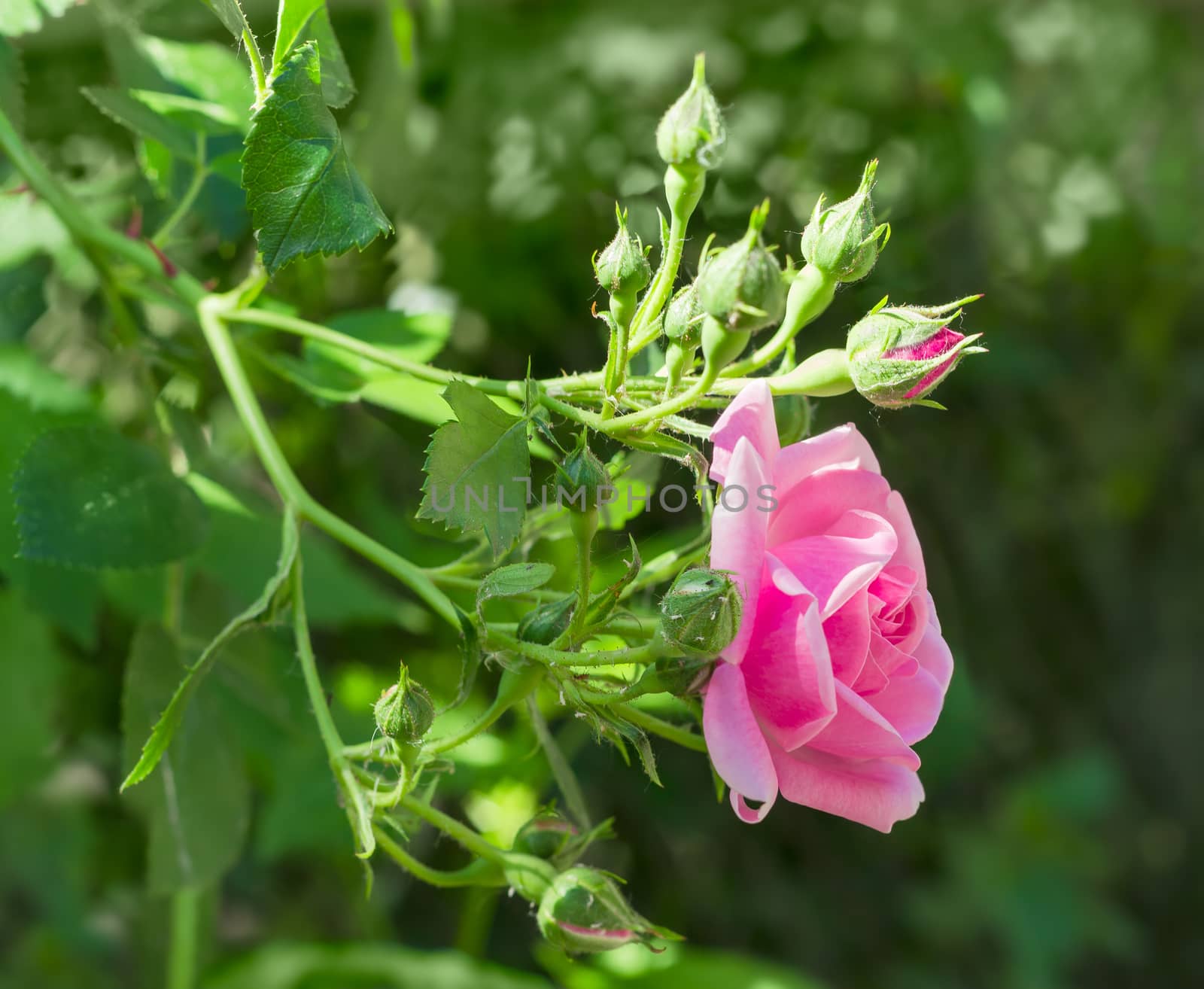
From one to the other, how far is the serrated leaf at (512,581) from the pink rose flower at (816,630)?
0.07 m

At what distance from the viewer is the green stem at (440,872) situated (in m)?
0.44

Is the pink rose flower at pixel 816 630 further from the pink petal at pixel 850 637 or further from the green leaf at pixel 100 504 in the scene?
the green leaf at pixel 100 504

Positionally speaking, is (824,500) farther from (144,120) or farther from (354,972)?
(354,972)

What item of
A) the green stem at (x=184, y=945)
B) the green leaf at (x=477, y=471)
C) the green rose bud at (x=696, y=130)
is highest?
the green rose bud at (x=696, y=130)

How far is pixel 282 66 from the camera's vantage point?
17.3 inches

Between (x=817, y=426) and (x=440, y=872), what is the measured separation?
0.50m

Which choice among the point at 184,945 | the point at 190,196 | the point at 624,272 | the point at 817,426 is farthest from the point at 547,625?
the point at 184,945

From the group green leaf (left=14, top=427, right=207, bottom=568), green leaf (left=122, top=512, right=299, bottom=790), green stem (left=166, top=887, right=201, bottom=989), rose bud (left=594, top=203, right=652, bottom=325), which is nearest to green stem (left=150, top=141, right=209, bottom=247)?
green leaf (left=14, top=427, right=207, bottom=568)

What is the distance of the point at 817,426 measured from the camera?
2.83 ft

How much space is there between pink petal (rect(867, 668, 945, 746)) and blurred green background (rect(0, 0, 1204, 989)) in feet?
0.38

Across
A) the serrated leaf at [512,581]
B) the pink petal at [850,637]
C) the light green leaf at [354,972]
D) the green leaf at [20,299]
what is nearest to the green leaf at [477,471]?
the serrated leaf at [512,581]

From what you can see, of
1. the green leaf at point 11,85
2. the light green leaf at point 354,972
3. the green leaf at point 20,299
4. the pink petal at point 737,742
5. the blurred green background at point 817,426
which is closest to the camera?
the pink petal at point 737,742

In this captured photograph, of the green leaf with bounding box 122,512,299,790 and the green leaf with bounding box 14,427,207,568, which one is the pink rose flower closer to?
the green leaf with bounding box 122,512,299,790

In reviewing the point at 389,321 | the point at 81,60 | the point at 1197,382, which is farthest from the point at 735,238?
the point at 1197,382
